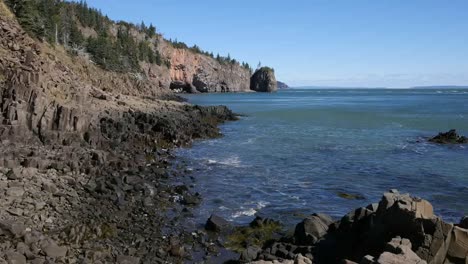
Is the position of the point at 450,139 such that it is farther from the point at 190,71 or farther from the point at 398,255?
the point at 190,71

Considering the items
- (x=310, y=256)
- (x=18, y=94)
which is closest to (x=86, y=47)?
(x=18, y=94)

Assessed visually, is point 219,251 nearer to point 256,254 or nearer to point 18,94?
point 256,254

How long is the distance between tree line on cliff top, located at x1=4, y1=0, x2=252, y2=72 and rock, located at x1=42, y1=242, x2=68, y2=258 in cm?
4957

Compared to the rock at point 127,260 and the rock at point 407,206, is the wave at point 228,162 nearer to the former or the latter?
the rock at point 127,260

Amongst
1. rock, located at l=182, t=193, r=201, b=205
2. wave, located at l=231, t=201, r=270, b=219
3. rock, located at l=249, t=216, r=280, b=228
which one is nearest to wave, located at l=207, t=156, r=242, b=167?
rock, located at l=182, t=193, r=201, b=205

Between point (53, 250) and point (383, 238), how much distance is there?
1041cm

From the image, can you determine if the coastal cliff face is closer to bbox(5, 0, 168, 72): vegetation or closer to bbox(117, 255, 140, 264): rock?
bbox(5, 0, 168, 72): vegetation

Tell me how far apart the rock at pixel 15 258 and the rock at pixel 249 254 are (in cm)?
709

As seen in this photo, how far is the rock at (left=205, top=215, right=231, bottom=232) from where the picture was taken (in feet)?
62.7

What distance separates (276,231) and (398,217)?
6.94 metres

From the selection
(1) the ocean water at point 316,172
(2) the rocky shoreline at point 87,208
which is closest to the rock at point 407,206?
(1) the ocean water at point 316,172

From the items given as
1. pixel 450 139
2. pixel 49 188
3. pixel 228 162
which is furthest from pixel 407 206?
A: pixel 450 139

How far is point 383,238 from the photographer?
13.5m

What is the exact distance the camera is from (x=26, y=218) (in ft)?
52.1
